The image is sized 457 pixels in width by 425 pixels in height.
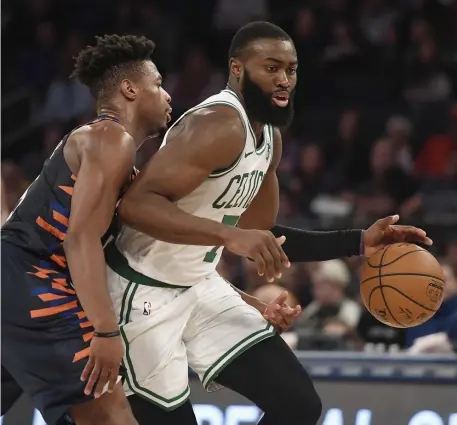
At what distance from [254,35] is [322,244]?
2.90 ft

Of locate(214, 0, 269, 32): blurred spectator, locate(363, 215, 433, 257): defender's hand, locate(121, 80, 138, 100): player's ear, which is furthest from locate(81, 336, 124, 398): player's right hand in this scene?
locate(214, 0, 269, 32): blurred spectator

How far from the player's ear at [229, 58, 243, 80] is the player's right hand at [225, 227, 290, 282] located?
32.8 inches

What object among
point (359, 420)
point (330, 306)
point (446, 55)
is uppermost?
point (446, 55)

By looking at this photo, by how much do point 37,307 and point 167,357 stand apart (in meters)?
0.56

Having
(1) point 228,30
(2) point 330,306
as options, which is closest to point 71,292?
(2) point 330,306

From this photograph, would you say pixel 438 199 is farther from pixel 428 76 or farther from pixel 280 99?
pixel 280 99

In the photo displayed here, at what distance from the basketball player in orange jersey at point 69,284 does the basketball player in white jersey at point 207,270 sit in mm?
203

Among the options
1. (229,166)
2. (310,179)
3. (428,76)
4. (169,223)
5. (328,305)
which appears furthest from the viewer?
(428,76)

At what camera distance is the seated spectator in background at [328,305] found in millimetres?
6973

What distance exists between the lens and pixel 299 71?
33.0 ft

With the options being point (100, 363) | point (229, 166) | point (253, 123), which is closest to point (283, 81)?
point (253, 123)

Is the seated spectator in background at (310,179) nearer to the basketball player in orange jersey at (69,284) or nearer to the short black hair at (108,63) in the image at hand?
the short black hair at (108,63)

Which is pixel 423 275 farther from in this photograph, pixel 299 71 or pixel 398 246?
pixel 299 71

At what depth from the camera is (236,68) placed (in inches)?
154
